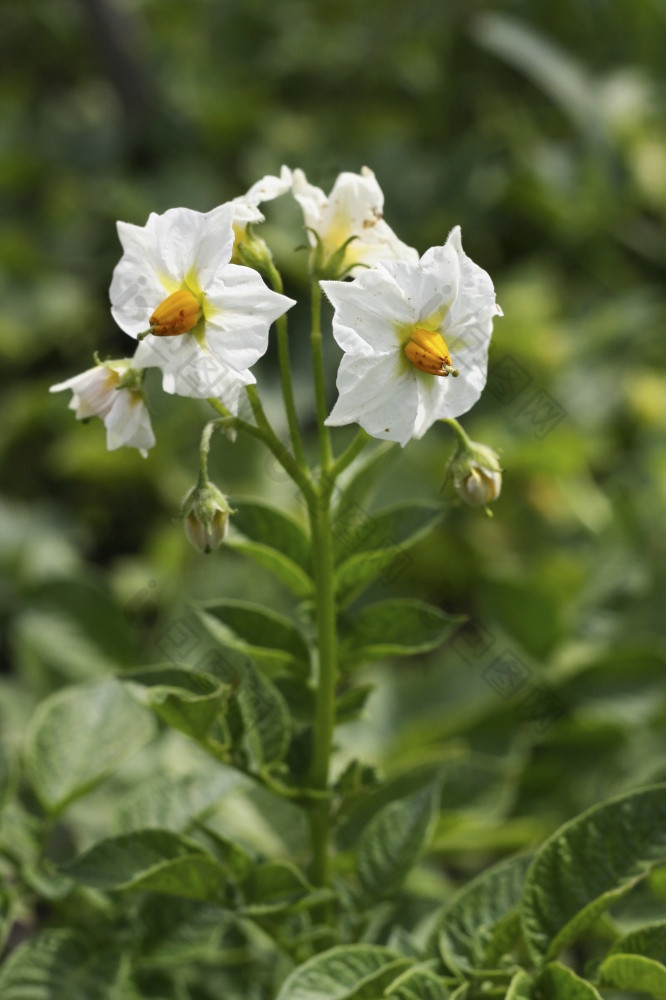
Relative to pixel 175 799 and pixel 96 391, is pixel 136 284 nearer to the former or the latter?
pixel 96 391

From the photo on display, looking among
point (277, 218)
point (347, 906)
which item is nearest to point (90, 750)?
point (347, 906)

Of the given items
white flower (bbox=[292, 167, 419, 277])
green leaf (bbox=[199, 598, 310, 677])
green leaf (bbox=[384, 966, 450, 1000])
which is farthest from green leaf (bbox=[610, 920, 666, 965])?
white flower (bbox=[292, 167, 419, 277])

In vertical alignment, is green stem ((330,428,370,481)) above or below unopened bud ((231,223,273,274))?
below

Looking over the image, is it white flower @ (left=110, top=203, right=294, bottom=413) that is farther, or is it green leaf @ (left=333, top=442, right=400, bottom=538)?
green leaf @ (left=333, top=442, right=400, bottom=538)

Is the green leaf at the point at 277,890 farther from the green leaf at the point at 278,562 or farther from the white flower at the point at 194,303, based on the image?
the white flower at the point at 194,303

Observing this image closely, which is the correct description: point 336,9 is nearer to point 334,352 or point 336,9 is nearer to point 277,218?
point 277,218

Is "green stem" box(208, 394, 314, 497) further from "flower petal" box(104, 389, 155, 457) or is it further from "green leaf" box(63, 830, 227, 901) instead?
"green leaf" box(63, 830, 227, 901)
